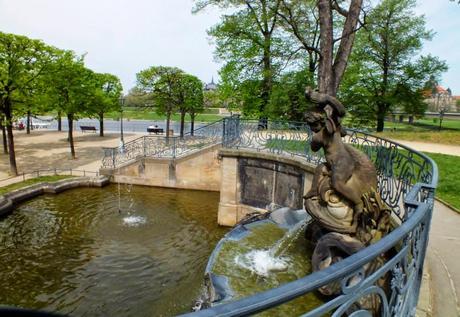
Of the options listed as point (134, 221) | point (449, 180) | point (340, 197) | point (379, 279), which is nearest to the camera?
point (379, 279)

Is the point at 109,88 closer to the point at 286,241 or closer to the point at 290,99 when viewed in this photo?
the point at 290,99

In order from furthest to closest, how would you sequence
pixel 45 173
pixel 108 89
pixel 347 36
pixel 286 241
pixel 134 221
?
pixel 108 89
pixel 45 173
pixel 134 221
pixel 347 36
pixel 286 241

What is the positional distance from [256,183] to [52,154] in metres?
19.6

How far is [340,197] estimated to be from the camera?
17.1 ft

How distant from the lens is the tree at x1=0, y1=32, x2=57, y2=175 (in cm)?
1773

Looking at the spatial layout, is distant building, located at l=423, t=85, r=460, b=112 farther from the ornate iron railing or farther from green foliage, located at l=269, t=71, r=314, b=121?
the ornate iron railing

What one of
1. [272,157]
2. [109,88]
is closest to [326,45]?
[272,157]

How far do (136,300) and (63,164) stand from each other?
1699 centimetres

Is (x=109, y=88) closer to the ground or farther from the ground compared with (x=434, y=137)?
farther from the ground

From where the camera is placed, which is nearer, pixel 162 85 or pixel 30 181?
pixel 30 181

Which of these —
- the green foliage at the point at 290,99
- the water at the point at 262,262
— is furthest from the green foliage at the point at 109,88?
the water at the point at 262,262

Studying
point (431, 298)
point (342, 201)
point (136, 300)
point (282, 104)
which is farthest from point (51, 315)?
point (282, 104)

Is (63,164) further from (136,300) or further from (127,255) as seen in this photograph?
(136,300)

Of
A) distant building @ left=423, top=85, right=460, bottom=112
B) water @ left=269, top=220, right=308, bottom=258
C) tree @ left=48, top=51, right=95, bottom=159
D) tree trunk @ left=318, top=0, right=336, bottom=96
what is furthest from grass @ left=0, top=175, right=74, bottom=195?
distant building @ left=423, top=85, right=460, bottom=112
